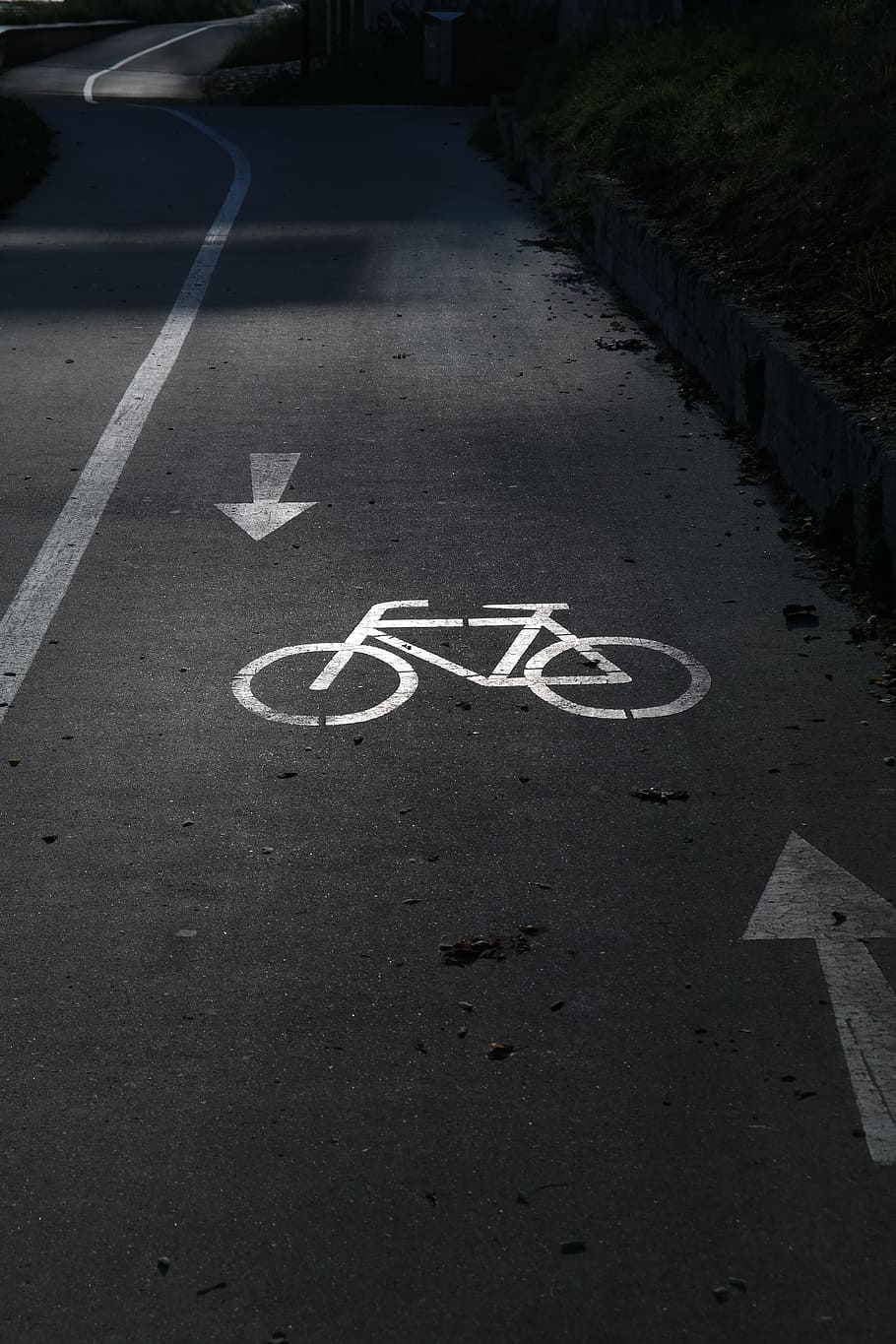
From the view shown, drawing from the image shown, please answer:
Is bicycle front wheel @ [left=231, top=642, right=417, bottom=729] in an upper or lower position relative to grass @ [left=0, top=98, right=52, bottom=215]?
upper

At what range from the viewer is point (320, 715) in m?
5.95

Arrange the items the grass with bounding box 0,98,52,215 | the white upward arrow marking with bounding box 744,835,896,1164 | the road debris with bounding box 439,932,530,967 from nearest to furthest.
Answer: the white upward arrow marking with bounding box 744,835,896,1164, the road debris with bounding box 439,932,530,967, the grass with bounding box 0,98,52,215

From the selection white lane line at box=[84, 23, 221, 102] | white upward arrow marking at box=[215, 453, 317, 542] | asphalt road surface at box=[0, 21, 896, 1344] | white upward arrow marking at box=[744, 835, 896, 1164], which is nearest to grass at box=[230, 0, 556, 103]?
white lane line at box=[84, 23, 221, 102]

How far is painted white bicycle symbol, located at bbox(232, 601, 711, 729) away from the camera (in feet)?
19.6

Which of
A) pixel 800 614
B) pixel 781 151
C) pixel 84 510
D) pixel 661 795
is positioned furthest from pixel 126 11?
pixel 661 795

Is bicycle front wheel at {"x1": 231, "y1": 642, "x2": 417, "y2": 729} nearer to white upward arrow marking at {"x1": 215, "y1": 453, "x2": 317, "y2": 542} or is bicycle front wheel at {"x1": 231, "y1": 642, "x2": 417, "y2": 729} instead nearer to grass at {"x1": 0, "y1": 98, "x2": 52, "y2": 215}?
white upward arrow marking at {"x1": 215, "y1": 453, "x2": 317, "y2": 542}

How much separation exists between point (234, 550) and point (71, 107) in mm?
26846

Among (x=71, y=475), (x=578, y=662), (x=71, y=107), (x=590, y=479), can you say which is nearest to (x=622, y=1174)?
(x=578, y=662)

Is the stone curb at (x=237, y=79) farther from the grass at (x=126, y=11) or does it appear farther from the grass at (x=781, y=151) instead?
the grass at (x=781, y=151)

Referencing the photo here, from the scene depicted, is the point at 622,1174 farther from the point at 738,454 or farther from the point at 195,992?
the point at 738,454

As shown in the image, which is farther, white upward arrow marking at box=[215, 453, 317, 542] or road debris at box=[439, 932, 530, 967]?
white upward arrow marking at box=[215, 453, 317, 542]

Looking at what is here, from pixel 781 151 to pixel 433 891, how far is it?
9195 mm

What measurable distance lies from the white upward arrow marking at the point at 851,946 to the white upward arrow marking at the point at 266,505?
3.86m

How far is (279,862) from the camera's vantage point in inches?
192
